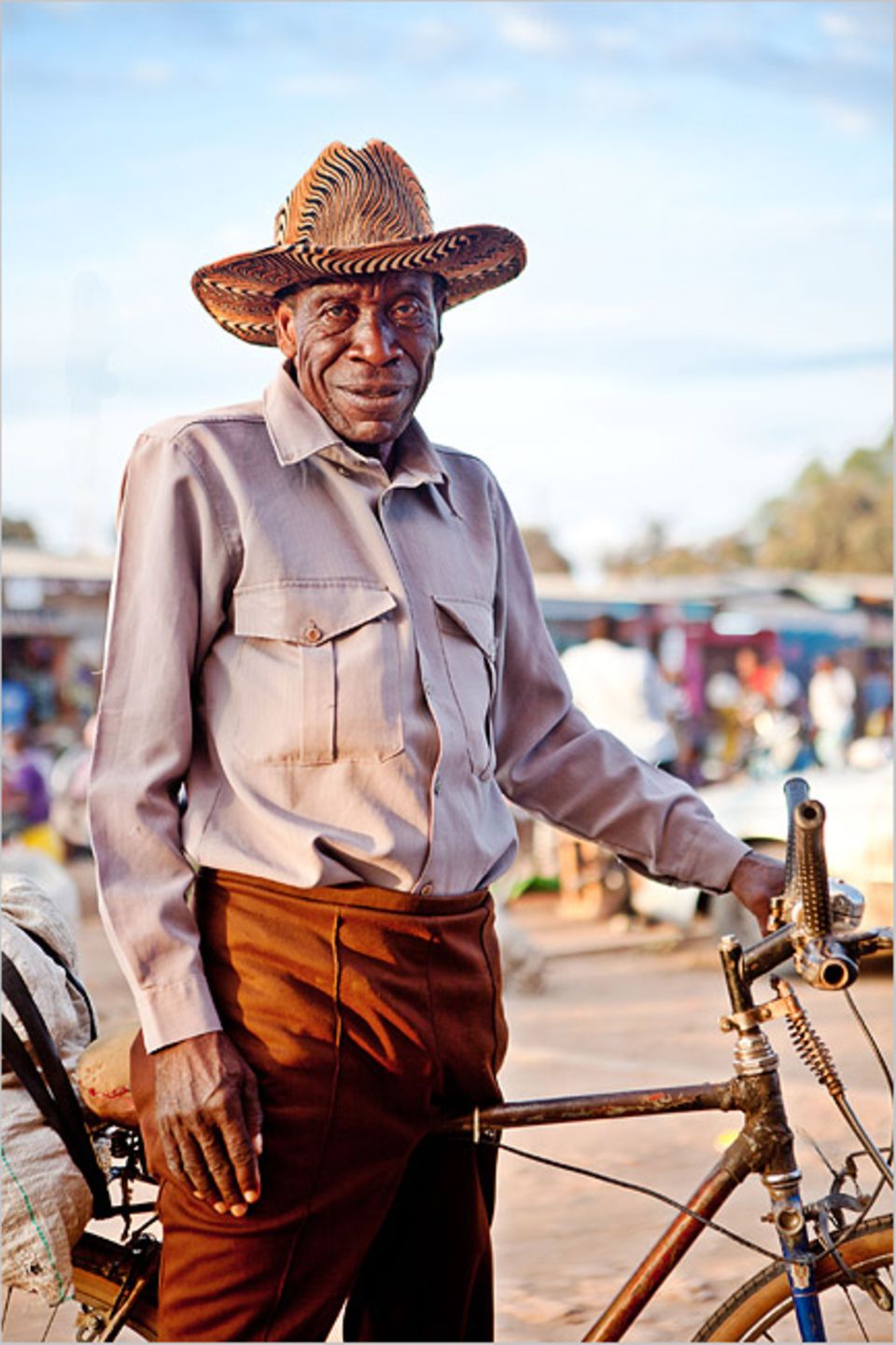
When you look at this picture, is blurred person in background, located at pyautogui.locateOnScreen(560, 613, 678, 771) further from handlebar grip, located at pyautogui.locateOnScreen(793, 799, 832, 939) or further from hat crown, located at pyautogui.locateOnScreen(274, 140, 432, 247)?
handlebar grip, located at pyautogui.locateOnScreen(793, 799, 832, 939)

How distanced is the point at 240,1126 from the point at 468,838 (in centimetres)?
46

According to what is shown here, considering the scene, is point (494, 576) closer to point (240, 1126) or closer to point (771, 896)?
point (771, 896)

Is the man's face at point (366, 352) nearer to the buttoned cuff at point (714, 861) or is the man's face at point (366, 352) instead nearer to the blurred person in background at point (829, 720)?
the buttoned cuff at point (714, 861)

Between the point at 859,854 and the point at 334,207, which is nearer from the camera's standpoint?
the point at 334,207

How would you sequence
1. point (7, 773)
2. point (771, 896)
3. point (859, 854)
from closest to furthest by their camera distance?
point (771, 896) → point (859, 854) → point (7, 773)

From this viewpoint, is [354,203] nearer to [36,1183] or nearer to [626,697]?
[36,1183]

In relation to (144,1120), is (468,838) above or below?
above

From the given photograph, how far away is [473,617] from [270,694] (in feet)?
1.08

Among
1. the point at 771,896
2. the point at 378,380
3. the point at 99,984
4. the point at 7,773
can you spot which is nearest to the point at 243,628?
the point at 378,380

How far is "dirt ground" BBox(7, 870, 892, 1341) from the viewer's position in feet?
13.4

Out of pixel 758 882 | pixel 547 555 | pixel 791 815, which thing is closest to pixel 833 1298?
pixel 758 882

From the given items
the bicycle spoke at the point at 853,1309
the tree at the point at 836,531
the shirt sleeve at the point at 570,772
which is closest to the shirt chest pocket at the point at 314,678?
the shirt sleeve at the point at 570,772

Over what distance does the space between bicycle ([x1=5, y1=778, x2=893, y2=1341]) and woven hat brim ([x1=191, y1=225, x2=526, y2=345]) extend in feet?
2.74

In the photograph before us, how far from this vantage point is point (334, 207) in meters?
2.17
